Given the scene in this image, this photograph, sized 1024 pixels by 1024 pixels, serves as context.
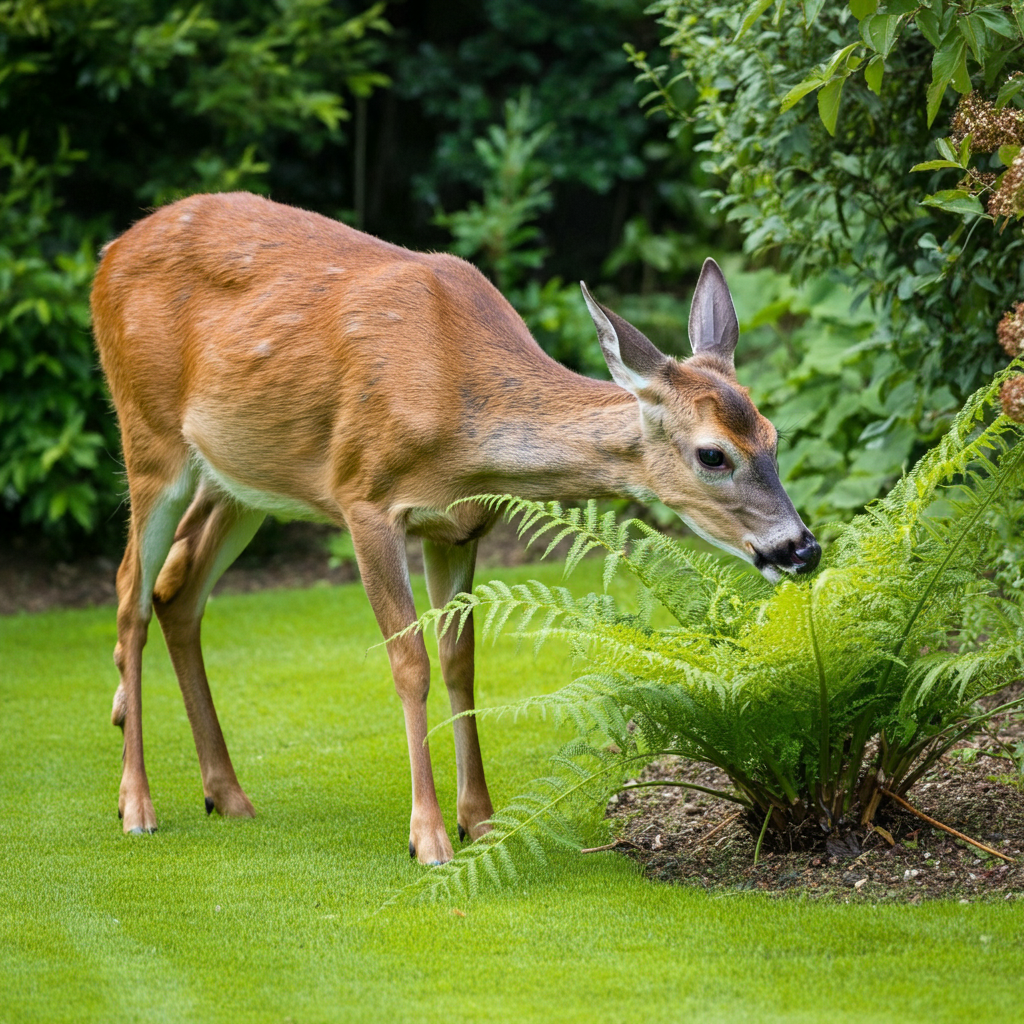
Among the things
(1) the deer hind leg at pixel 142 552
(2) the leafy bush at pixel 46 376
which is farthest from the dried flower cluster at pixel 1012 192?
(2) the leafy bush at pixel 46 376

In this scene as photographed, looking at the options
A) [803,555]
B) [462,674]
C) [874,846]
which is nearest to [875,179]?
[803,555]

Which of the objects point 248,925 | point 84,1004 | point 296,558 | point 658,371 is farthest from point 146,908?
point 296,558

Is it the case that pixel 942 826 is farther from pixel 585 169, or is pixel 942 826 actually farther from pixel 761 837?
pixel 585 169

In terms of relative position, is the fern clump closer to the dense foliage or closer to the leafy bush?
the dense foliage

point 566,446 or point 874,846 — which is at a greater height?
point 566,446

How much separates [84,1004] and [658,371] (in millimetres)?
2552

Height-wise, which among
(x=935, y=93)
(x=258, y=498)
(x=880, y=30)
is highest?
(x=880, y=30)

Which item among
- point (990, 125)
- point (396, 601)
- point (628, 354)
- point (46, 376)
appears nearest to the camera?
point (990, 125)

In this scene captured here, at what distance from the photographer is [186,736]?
21.8ft

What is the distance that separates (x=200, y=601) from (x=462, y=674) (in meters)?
1.33

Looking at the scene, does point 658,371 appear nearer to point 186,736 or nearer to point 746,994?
point 746,994

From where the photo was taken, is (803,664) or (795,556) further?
(795,556)

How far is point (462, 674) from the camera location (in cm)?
522

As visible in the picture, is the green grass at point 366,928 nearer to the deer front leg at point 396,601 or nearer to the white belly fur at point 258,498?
the deer front leg at point 396,601
